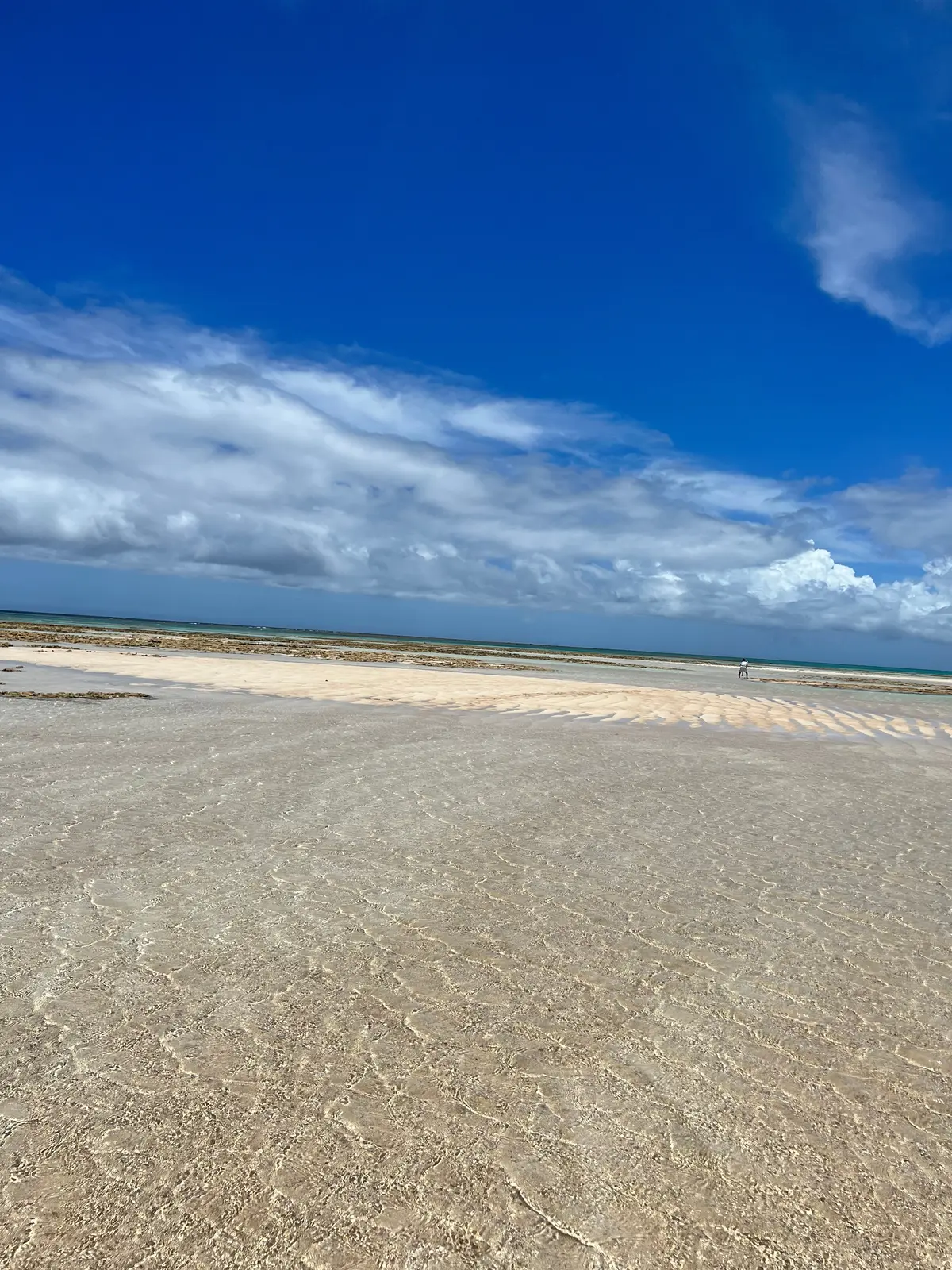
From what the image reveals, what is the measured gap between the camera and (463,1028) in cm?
443

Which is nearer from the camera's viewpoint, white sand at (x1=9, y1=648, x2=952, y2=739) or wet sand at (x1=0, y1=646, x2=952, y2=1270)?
wet sand at (x1=0, y1=646, x2=952, y2=1270)

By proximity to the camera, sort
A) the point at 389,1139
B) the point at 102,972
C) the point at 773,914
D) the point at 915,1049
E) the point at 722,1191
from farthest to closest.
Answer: the point at 773,914, the point at 102,972, the point at 915,1049, the point at 389,1139, the point at 722,1191

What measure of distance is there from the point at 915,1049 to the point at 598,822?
508 centimetres

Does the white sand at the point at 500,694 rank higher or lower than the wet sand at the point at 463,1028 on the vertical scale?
higher

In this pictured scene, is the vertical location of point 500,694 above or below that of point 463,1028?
above

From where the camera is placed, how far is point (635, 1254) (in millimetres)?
2867

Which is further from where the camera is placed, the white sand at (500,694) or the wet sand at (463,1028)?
the white sand at (500,694)

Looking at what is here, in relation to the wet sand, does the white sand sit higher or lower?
higher

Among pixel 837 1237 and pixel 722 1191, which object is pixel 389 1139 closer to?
pixel 722 1191

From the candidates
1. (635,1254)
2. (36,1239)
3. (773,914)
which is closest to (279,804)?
(773,914)

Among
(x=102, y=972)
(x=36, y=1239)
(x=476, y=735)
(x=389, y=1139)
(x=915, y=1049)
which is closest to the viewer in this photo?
(x=36, y=1239)

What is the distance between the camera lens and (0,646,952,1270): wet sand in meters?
3.01

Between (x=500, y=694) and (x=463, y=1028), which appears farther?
(x=500, y=694)

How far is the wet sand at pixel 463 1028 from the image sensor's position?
9.87 ft
